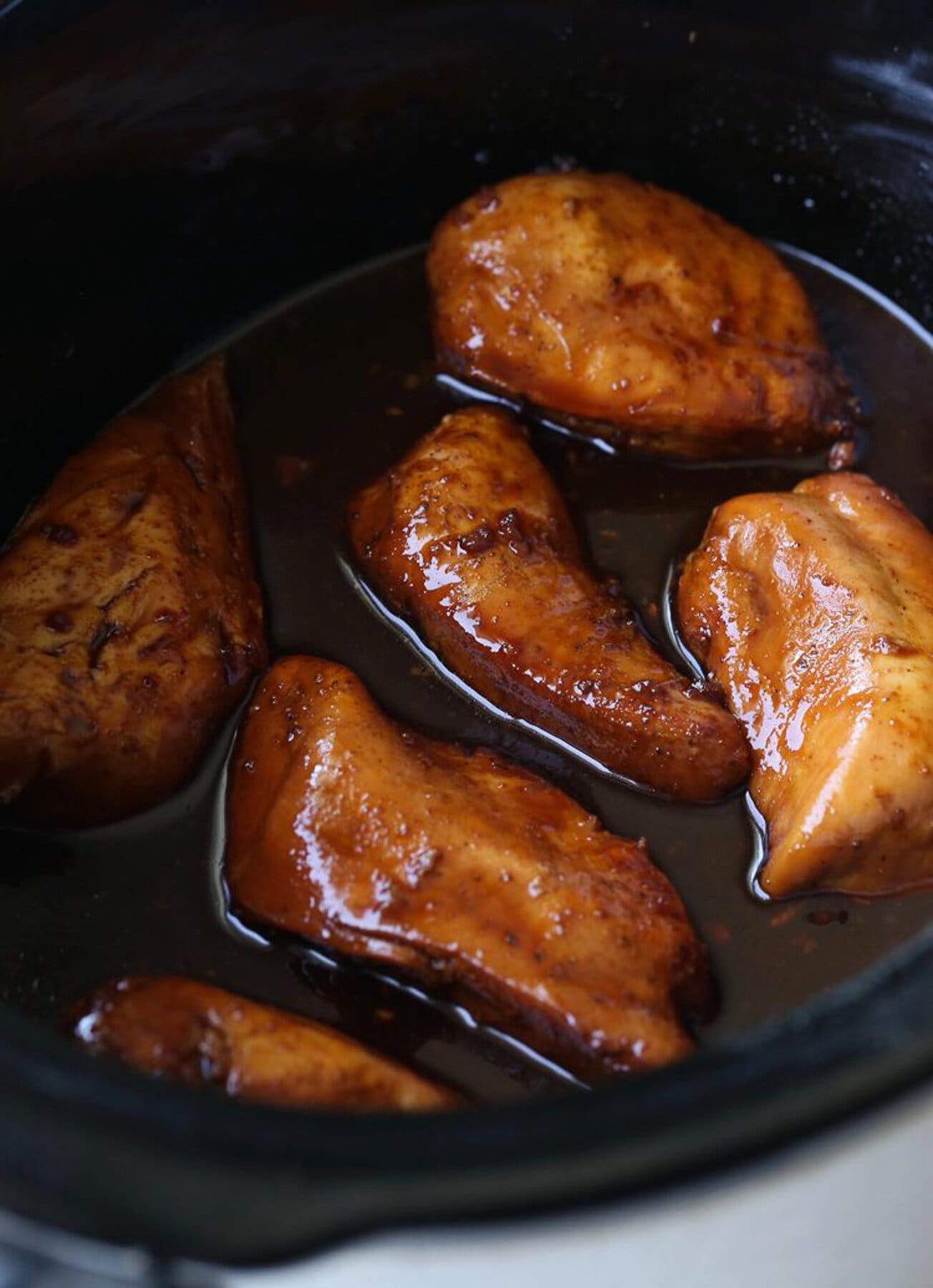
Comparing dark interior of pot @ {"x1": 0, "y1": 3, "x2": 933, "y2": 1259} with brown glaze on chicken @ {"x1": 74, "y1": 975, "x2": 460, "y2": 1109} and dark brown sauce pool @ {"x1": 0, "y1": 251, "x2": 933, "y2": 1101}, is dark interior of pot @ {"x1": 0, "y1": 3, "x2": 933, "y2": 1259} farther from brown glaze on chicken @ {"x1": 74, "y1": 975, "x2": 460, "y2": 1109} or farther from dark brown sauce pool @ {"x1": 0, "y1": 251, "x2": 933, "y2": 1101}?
brown glaze on chicken @ {"x1": 74, "y1": 975, "x2": 460, "y2": 1109}

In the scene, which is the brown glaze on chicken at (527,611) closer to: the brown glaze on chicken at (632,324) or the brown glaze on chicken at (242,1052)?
the brown glaze on chicken at (632,324)

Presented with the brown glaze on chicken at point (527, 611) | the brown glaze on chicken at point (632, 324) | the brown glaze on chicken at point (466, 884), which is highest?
the brown glaze on chicken at point (632, 324)

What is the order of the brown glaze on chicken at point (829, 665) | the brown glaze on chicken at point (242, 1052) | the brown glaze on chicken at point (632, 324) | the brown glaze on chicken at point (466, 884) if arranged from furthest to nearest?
1. the brown glaze on chicken at point (632, 324)
2. the brown glaze on chicken at point (829, 665)
3. the brown glaze on chicken at point (466, 884)
4. the brown glaze on chicken at point (242, 1052)

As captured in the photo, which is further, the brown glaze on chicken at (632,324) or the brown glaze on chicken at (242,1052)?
the brown glaze on chicken at (632,324)

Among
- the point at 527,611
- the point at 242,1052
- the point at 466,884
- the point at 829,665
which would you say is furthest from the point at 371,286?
the point at 242,1052

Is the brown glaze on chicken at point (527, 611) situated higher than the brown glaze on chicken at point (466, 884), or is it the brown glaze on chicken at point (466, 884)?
the brown glaze on chicken at point (527, 611)

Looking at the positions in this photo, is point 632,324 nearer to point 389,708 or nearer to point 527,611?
point 527,611

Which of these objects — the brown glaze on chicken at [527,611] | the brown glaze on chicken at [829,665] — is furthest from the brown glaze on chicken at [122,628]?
the brown glaze on chicken at [829,665]
